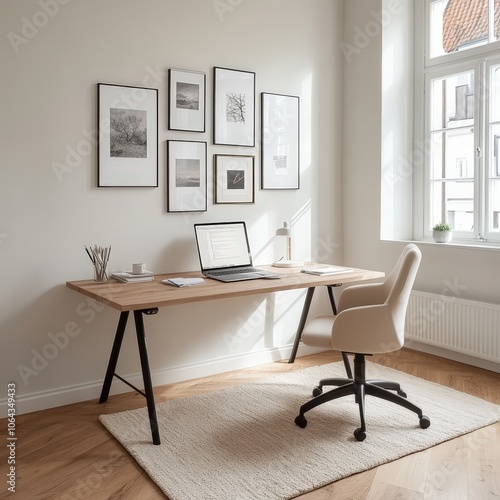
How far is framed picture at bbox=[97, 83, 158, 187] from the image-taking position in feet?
10.6

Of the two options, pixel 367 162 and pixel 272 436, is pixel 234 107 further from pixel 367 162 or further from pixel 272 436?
pixel 272 436

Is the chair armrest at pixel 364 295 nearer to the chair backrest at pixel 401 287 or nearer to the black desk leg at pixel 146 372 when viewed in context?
the chair backrest at pixel 401 287

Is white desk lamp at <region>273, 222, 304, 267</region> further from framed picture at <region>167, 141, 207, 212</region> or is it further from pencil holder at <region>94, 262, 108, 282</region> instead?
pencil holder at <region>94, 262, 108, 282</region>

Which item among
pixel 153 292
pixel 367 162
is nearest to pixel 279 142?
pixel 367 162

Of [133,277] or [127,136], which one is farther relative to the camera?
[127,136]

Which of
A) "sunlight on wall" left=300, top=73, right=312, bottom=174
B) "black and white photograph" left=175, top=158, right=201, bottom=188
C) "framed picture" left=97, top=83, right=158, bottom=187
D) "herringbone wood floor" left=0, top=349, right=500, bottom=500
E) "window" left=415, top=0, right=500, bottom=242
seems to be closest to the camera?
"herringbone wood floor" left=0, top=349, right=500, bottom=500

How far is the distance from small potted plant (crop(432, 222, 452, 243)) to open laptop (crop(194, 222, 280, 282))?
1.37 meters

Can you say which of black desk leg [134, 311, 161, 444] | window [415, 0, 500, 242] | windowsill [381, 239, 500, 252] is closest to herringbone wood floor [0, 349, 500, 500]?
black desk leg [134, 311, 161, 444]

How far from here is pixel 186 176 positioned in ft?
11.7

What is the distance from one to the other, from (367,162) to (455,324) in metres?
1.37

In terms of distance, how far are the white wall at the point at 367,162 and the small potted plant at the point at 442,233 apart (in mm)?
100

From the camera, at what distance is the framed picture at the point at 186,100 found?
11.4 ft

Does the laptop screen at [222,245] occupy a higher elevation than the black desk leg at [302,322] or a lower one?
higher

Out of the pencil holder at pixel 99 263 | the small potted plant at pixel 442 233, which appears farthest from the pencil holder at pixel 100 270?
the small potted plant at pixel 442 233
